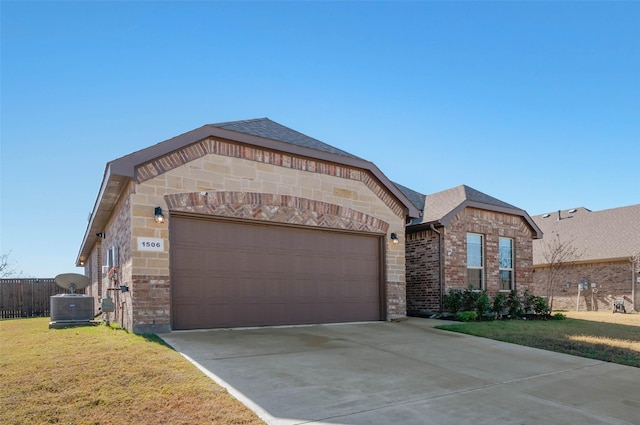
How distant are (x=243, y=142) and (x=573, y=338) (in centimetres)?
904

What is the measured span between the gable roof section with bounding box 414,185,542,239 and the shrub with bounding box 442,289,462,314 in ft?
7.36

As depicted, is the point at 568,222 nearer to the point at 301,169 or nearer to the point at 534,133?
the point at 534,133

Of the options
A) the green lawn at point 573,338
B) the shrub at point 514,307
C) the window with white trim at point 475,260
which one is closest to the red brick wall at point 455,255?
the window with white trim at point 475,260

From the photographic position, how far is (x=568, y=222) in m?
27.5

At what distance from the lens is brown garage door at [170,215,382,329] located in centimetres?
940

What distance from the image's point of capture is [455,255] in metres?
14.8

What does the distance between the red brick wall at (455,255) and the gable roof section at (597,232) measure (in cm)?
937

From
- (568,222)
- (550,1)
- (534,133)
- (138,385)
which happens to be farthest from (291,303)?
(568,222)

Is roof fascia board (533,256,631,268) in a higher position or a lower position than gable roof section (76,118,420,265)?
lower

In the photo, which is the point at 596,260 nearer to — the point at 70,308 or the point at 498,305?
the point at 498,305

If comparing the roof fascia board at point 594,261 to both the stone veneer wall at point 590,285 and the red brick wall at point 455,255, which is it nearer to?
the stone veneer wall at point 590,285

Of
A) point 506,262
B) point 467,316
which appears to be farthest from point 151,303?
point 506,262

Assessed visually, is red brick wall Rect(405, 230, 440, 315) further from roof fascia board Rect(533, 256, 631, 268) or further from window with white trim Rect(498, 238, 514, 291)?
roof fascia board Rect(533, 256, 631, 268)

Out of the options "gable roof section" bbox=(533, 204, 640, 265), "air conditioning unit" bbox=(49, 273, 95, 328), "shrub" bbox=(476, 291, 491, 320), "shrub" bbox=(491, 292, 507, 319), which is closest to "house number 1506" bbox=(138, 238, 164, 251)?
"air conditioning unit" bbox=(49, 273, 95, 328)
